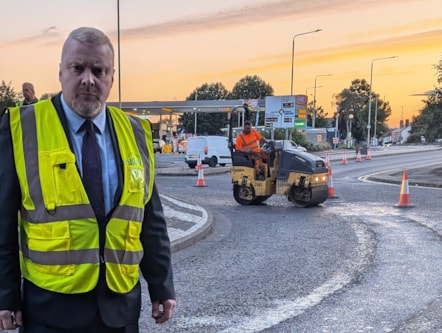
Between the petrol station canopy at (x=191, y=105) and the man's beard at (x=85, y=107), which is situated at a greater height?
the petrol station canopy at (x=191, y=105)

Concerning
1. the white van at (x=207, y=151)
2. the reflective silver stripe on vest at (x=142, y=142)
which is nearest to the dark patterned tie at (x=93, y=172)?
the reflective silver stripe on vest at (x=142, y=142)

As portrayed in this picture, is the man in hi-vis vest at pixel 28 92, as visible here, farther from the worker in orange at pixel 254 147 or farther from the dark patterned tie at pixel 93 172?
the dark patterned tie at pixel 93 172

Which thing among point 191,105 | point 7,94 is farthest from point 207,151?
point 191,105

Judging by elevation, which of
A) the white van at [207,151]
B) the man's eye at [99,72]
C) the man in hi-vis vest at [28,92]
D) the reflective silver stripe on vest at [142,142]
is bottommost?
the white van at [207,151]

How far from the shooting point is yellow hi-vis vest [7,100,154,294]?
1.95 meters

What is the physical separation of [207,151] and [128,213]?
2517cm

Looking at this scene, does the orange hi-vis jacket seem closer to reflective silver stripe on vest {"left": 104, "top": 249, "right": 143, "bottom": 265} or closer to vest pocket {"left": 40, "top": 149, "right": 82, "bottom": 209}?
reflective silver stripe on vest {"left": 104, "top": 249, "right": 143, "bottom": 265}

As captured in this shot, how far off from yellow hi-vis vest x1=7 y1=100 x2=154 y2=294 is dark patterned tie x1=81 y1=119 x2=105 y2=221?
0.04 metres

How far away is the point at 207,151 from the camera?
1072 inches

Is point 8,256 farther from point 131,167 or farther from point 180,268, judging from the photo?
point 180,268

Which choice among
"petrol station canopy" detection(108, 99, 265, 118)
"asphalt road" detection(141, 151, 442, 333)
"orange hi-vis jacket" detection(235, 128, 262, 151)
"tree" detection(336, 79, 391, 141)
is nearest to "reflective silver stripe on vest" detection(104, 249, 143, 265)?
"asphalt road" detection(141, 151, 442, 333)

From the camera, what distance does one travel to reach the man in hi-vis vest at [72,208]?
1.96 m

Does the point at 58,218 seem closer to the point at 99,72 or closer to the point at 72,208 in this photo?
the point at 72,208

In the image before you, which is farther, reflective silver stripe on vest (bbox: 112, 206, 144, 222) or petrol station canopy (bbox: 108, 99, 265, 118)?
petrol station canopy (bbox: 108, 99, 265, 118)
